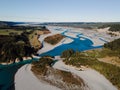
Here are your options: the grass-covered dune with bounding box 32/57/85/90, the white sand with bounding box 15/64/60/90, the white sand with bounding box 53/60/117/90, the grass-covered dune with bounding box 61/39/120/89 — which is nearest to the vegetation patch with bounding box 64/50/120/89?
the grass-covered dune with bounding box 61/39/120/89

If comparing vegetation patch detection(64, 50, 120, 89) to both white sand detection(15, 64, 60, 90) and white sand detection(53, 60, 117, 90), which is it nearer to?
white sand detection(53, 60, 117, 90)

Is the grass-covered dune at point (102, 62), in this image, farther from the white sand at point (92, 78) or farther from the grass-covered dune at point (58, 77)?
the grass-covered dune at point (58, 77)

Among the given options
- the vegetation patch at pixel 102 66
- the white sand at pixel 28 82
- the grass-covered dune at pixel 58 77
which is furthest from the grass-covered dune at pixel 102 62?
the white sand at pixel 28 82

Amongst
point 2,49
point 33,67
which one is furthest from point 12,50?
point 33,67

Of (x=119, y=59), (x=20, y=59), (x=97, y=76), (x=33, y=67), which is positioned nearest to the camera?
(x=97, y=76)

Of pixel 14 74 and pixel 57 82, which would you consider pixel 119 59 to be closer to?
pixel 57 82

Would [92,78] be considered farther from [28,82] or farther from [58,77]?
[28,82]

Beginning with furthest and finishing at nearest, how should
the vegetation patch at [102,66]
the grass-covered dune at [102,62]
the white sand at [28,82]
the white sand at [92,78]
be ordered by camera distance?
the grass-covered dune at [102,62], the vegetation patch at [102,66], the white sand at [92,78], the white sand at [28,82]
